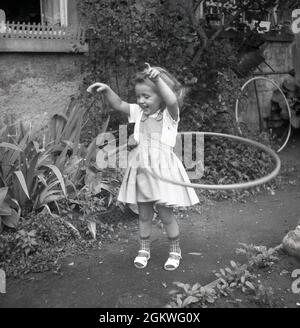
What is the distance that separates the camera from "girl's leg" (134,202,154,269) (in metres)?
3.25

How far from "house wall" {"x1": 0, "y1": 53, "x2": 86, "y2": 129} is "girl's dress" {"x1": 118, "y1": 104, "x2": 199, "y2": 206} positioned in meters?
2.10

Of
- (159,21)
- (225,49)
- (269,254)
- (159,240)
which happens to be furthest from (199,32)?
(269,254)

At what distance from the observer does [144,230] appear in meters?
3.32

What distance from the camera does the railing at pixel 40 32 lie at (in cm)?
488

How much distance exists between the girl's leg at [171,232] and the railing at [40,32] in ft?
9.20

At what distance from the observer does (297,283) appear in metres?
3.05

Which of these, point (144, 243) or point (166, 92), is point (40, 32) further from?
point (144, 243)

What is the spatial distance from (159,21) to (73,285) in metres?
3.27

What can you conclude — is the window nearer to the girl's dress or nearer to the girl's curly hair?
the girl's curly hair

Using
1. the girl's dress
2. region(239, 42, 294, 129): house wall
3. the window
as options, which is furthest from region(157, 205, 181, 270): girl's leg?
region(239, 42, 294, 129): house wall

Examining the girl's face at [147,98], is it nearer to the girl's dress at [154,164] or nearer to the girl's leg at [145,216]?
the girl's dress at [154,164]

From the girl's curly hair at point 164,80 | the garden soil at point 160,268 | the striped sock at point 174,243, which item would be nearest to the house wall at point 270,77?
the garden soil at point 160,268

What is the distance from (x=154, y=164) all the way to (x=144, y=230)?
0.56 m

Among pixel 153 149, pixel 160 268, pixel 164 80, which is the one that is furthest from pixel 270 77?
pixel 160 268
